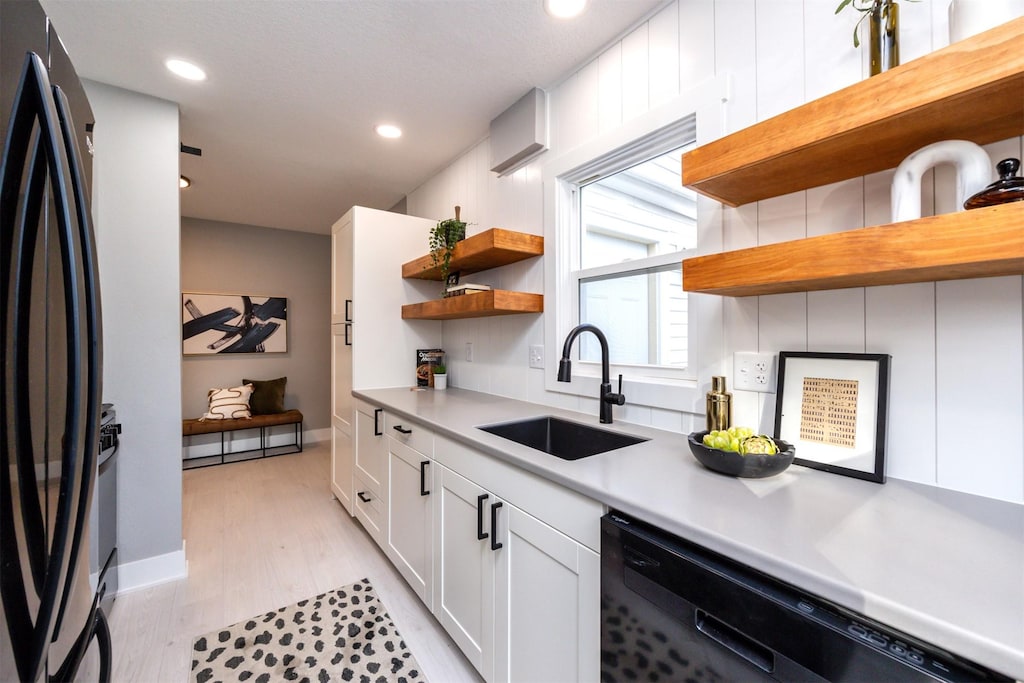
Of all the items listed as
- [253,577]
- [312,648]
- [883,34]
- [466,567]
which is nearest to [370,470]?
[253,577]

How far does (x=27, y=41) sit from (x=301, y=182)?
9.58ft

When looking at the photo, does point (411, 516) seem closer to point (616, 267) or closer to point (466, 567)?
point (466, 567)

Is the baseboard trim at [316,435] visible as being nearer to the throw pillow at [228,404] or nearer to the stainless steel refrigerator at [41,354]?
the throw pillow at [228,404]

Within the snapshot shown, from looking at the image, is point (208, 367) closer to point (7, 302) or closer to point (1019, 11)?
point (7, 302)

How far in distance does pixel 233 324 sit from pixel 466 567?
13.8ft

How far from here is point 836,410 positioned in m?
1.07

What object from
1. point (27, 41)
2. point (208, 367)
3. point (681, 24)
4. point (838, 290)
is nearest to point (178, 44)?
point (27, 41)

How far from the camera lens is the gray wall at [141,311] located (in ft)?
6.64

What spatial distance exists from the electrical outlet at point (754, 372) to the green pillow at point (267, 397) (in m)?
4.50

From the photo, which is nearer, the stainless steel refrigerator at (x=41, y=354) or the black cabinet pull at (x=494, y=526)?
the stainless steel refrigerator at (x=41, y=354)

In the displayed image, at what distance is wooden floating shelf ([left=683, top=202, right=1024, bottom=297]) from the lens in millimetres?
713

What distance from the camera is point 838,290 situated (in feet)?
3.67

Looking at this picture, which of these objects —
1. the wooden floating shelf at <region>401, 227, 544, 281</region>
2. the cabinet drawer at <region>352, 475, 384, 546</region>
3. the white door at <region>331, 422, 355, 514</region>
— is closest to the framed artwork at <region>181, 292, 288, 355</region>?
the white door at <region>331, 422, 355, 514</region>

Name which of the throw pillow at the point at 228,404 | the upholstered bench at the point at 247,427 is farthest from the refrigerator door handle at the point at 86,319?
the throw pillow at the point at 228,404
